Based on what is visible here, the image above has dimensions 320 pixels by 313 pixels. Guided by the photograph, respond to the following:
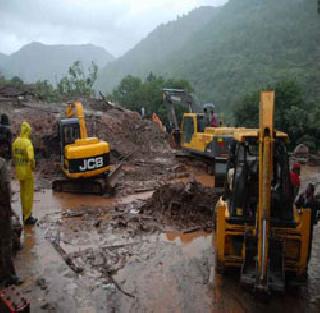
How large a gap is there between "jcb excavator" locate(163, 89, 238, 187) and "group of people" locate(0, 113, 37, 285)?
17.2 ft

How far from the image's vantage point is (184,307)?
557 cm

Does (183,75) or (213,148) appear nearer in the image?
(213,148)

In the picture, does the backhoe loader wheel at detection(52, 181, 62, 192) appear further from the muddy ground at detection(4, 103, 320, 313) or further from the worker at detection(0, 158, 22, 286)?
the worker at detection(0, 158, 22, 286)

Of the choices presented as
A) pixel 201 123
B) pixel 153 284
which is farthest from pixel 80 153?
pixel 201 123

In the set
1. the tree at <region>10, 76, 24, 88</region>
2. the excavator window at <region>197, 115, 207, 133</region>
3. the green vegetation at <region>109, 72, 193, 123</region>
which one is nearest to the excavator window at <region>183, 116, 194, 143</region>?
the excavator window at <region>197, 115, 207, 133</region>

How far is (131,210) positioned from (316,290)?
16.3 ft

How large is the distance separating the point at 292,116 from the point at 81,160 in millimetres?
15497

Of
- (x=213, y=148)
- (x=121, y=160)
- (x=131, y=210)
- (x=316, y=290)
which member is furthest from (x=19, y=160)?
(x=121, y=160)

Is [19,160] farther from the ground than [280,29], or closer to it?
closer to it

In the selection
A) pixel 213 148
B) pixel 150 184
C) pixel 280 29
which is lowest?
pixel 150 184

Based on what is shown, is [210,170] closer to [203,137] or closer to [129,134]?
[203,137]

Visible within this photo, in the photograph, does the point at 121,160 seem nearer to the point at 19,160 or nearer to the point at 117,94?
the point at 19,160

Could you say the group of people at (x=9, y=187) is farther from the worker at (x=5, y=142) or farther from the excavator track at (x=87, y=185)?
the excavator track at (x=87, y=185)

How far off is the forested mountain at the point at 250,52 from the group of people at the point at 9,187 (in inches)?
1461
